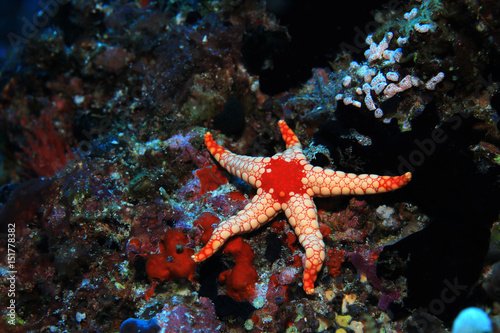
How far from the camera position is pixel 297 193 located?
3717 millimetres

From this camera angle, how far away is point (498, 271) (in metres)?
2.92

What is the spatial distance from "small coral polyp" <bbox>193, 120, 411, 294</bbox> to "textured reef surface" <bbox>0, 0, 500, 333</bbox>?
0.25ft

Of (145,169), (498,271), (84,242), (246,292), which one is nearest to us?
(498,271)

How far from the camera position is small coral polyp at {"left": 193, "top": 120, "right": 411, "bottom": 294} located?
3.39 m

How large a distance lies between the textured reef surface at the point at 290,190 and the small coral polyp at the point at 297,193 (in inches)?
3.0

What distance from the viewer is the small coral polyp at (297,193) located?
3395 mm

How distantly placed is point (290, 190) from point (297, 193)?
0.10 m

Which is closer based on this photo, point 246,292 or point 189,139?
point 246,292

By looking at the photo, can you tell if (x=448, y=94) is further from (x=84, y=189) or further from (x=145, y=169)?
(x=84, y=189)

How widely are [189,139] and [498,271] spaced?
427 centimetres

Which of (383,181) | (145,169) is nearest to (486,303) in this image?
(383,181)

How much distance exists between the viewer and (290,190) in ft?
12.2

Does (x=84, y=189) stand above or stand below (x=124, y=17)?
below

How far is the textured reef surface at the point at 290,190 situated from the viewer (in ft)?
11.2
